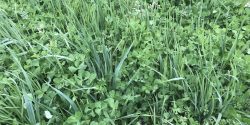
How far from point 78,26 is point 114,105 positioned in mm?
779

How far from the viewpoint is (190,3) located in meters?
2.78

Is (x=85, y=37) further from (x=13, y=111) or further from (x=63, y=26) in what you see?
(x=13, y=111)

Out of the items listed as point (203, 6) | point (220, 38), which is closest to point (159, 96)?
point (220, 38)

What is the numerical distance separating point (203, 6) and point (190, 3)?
0.38 feet

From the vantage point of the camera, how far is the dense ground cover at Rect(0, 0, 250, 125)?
200 centimetres

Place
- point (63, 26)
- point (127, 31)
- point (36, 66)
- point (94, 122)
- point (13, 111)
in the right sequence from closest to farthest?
point (94, 122) → point (13, 111) → point (36, 66) → point (127, 31) → point (63, 26)

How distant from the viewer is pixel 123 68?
2139 millimetres

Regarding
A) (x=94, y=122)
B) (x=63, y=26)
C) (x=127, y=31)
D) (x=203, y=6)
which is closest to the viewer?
(x=94, y=122)

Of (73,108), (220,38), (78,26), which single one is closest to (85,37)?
(78,26)

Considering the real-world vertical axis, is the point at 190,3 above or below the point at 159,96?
above

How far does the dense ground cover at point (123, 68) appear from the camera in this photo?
200cm

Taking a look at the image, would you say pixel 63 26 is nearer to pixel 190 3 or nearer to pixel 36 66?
pixel 36 66

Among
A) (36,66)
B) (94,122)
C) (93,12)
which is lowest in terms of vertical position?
(94,122)

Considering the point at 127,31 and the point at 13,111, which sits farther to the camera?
the point at 127,31
